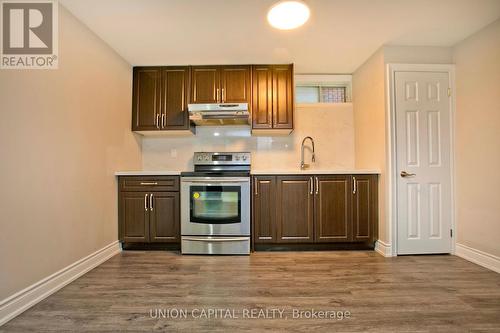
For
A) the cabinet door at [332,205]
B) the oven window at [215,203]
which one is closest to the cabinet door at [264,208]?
the oven window at [215,203]

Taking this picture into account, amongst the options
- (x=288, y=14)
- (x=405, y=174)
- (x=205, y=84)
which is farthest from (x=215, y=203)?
(x=405, y=174)

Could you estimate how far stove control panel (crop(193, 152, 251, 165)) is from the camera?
3.39m

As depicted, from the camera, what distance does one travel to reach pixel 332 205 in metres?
2.85

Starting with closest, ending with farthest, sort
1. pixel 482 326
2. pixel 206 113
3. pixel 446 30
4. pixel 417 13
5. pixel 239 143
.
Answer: pixel 482 326
pixel 417 13
pixel 446 30
pixel 206 113
pixel 239 143

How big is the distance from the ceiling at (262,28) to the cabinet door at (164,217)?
170cm

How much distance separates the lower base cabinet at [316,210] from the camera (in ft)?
9.34

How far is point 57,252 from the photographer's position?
1978mm

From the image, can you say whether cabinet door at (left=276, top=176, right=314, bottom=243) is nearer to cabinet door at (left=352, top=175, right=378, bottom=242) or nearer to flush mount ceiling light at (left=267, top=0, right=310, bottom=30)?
cabinet door at (left=352, top=175, right=378, bottom=242)

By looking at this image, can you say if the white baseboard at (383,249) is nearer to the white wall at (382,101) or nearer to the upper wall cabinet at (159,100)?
the white wall at (382,101)

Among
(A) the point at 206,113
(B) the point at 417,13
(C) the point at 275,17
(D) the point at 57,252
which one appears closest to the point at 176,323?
(D) the point at 57,252

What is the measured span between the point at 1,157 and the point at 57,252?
2.83ft

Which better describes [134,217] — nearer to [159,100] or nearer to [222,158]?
[222,158]

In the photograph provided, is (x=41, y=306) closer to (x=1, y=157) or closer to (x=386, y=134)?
(x=1, y=157)

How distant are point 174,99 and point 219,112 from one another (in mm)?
696
